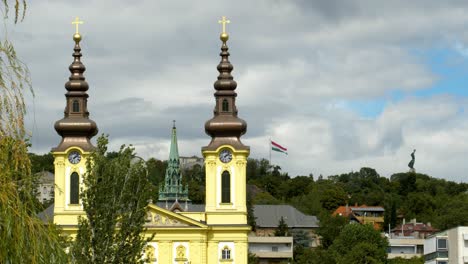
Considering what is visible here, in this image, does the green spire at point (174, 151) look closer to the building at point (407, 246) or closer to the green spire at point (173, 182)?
the green spire at point (173, 182)

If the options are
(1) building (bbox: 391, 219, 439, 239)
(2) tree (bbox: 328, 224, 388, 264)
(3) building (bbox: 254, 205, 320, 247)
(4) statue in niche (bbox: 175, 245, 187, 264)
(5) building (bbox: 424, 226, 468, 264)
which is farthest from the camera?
(3) building (bbox: 254, 205, 320, 247)

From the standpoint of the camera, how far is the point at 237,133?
77.0 metres

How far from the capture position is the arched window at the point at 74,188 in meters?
77.1

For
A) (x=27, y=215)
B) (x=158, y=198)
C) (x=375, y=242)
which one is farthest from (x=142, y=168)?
(x=158, y=198)

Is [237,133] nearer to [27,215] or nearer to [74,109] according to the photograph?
[74,109]

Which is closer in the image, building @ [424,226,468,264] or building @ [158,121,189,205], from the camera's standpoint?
building @ [424,226,468,264]

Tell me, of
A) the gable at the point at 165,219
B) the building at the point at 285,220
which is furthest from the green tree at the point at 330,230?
the gable at the point at 165,219

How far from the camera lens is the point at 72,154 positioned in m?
77.4

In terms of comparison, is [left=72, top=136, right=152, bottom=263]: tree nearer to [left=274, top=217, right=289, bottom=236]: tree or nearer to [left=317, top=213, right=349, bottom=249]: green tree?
[left=317, top=213, right=349, bottom=249]: green tree

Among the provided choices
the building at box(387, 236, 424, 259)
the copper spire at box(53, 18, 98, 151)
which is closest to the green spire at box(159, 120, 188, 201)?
the building at box(387, 236, 424, 259)

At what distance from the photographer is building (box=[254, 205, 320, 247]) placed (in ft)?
508

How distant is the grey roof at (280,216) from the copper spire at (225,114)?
78278 millimetres

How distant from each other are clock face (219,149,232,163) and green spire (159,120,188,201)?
5998cm

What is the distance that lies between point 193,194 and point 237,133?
9519 centimetres
